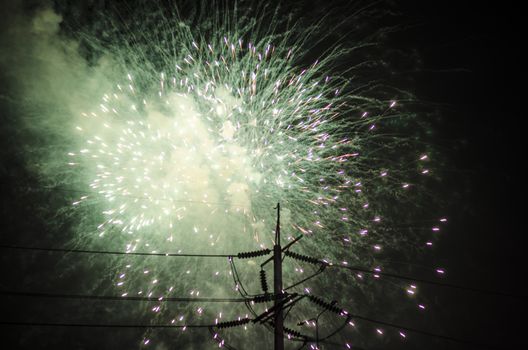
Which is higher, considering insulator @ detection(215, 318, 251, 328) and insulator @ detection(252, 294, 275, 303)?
insulator @ detection(252, 294, 275, 303)

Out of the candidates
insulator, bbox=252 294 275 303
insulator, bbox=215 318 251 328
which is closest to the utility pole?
insulator, bbox=252 294 275 303

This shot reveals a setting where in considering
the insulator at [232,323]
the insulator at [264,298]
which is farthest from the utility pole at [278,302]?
the insulator at [232,323]

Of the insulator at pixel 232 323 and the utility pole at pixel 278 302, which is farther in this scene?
the insulator at pixel 232 323

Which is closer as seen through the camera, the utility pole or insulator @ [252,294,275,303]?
the utility pole

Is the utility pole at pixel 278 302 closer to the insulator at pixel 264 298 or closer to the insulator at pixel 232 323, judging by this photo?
the insulator at pixel 264 298

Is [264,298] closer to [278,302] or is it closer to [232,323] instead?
[278,302]

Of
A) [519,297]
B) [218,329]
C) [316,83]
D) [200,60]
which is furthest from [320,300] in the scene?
[200,60]

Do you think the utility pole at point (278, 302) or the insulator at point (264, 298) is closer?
the utility pole at point (278, 302)

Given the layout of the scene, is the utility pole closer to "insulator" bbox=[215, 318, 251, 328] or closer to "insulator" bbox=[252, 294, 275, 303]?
"insulator" bbox=[252, 294, 275, 303]

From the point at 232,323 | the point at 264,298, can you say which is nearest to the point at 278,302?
the point at 264,298

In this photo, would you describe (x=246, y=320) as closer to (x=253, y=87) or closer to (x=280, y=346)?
(x=280, y=346)

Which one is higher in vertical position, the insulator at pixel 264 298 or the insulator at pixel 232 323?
the insulator at pixel 264 298
